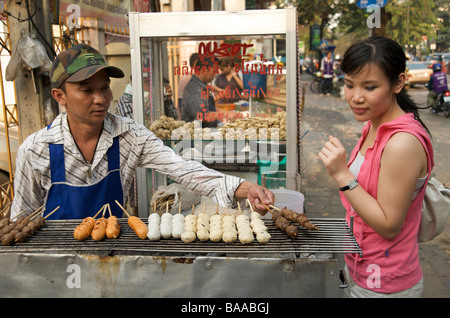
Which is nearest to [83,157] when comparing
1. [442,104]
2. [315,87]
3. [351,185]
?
[351,185]

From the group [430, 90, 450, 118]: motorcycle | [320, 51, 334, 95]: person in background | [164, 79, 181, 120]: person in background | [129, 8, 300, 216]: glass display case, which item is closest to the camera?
[129, 8, 300, 216]: glass display case

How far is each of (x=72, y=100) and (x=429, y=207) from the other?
2189mm

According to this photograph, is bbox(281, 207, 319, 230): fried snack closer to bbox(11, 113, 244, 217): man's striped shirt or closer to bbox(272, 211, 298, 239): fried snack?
bbox(272, 211, 298, 239): fried snack

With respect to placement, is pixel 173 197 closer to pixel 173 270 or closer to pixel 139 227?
pixel 139 227

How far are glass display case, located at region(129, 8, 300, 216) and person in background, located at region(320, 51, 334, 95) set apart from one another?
1906 cm

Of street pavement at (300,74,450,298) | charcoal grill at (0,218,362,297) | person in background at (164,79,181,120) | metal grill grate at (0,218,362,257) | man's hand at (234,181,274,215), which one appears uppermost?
person in background at (164,79,181,120)

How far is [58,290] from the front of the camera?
1991 mm

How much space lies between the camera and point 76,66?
2506mm

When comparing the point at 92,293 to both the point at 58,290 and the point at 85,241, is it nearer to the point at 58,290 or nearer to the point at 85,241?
the point at 58,290

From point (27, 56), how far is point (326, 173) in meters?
6.94

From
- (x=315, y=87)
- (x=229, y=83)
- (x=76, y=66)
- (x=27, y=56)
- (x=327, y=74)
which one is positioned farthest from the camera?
(x=315, y=87)

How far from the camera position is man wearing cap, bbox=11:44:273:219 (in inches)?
101

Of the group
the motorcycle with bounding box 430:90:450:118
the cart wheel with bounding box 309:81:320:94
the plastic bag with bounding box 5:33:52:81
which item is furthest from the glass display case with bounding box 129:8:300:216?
the cart wheel with bounding box 309:81:320:94

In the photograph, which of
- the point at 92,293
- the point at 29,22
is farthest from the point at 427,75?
the point at 92,293
